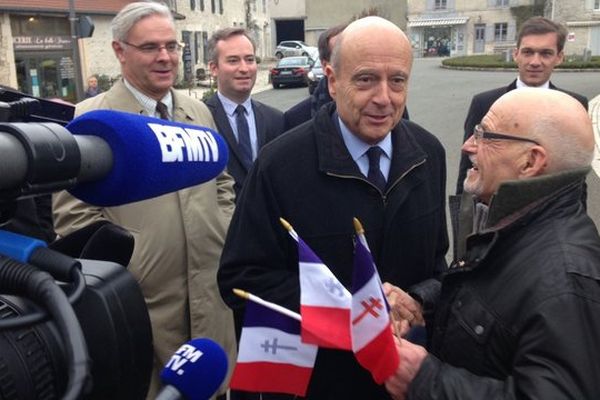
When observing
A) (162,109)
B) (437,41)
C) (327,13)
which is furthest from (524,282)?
(437,41)

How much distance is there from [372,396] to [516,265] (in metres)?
0.86

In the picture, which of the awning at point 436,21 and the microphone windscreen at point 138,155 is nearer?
the microphone windscreen at point 138,155

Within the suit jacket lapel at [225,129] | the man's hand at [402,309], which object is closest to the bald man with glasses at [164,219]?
the suit jacket lapel at [225,129]

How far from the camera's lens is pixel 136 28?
2.96 meters

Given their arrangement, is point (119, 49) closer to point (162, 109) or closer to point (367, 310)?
point (162, 109)

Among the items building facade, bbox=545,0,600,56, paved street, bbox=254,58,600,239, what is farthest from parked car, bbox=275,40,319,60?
building facade, bbox=545,0,600,56

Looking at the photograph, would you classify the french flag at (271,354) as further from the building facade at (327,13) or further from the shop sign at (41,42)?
the building facade at (327,13)

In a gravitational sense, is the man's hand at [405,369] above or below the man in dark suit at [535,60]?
below

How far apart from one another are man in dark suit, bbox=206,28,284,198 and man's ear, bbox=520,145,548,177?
2.18 meters

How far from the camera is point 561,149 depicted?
1715 mm

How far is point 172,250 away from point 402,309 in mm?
1062

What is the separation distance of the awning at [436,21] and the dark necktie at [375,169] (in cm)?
5936

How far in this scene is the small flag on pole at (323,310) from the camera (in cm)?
154

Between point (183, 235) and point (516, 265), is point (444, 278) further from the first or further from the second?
point (183, 235)
